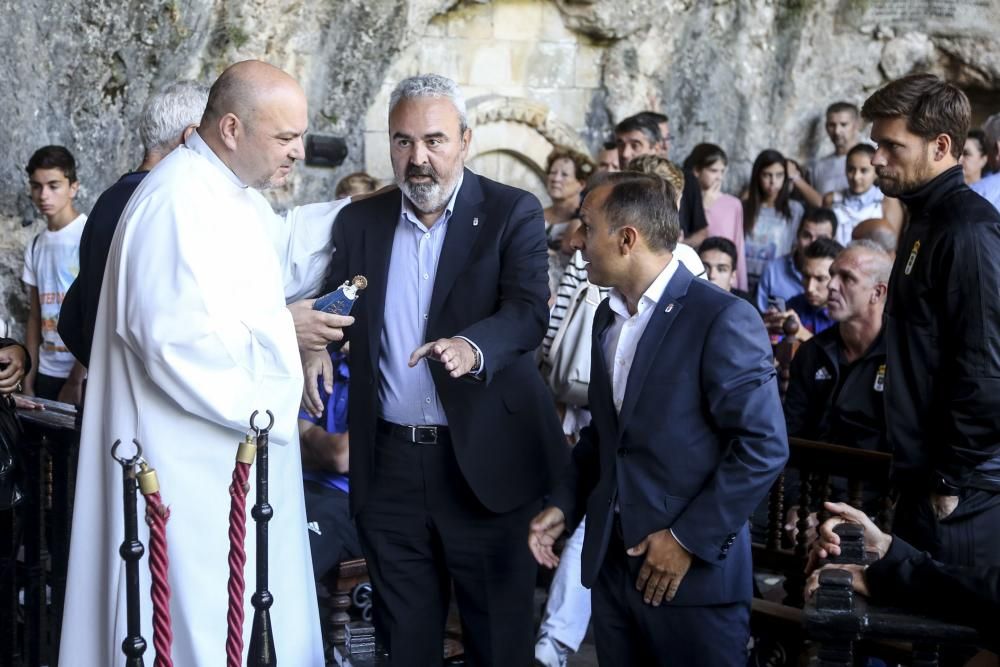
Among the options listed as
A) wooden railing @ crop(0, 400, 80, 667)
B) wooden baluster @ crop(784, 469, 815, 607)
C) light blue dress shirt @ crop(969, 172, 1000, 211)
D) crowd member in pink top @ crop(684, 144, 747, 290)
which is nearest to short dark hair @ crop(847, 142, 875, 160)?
crowd member in pink top @ crop(684, 144, 747, 290)

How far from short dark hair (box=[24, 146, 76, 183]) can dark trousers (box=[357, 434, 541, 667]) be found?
11.4 ft

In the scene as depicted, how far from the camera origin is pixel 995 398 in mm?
3311

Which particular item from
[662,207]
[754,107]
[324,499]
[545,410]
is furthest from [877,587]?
[754,107]

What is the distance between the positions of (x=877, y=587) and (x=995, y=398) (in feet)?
3.24

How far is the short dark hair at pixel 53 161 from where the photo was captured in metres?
6.34

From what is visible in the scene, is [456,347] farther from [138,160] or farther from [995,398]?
[138,160]

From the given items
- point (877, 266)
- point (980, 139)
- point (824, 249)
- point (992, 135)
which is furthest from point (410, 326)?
point (980, 139)

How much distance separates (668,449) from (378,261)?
1114 mm

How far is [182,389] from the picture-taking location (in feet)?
9.89

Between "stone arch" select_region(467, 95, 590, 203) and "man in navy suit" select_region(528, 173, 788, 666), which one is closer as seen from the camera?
"man in navy suit" select_region(528, 173, 788, 666)

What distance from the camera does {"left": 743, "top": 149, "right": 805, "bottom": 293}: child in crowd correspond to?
859 cm

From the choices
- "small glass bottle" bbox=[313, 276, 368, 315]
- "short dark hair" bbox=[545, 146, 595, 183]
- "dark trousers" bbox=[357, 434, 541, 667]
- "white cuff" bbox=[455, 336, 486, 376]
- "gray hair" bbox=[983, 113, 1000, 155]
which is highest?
"gray hair" bbox=[983, 113, 1000, 155]

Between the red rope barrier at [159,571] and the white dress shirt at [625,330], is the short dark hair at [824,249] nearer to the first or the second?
the white dress shirt at [625,330]

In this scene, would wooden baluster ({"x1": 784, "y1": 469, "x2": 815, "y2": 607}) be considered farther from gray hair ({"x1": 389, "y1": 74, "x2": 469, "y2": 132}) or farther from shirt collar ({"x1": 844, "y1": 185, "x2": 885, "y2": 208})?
shirt collar ({"x1": 844, "y1": 185, "x2": 885, "y2": 208})
